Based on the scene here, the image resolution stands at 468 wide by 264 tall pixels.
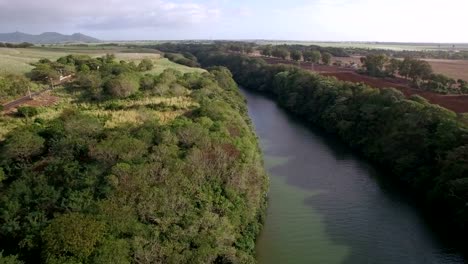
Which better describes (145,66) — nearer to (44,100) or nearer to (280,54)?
(44,100)

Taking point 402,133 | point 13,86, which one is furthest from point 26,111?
point 402,133

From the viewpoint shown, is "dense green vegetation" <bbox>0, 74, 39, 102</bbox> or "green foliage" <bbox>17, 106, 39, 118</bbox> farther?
"dense green vegetation" <bbox>0, 74, 39, 102</bbox>

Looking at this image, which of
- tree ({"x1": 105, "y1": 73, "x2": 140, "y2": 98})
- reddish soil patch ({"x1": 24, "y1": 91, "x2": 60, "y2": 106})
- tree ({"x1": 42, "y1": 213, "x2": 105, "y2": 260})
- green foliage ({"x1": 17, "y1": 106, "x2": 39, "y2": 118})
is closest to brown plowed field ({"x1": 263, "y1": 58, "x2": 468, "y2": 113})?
tree ({"x1": 105, "y1": 73, "x2": 140, "y2": 98})

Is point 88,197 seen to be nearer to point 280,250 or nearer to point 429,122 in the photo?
point 280,250

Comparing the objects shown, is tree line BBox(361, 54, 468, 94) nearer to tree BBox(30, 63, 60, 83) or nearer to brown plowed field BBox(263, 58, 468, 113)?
brown plowed field BBox(263, 58, 468, 113)

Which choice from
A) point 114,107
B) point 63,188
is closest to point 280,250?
point 63,188
